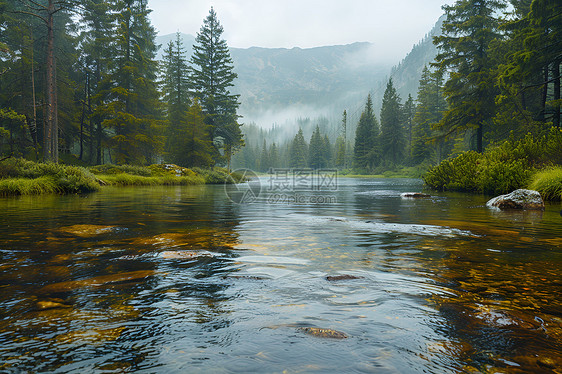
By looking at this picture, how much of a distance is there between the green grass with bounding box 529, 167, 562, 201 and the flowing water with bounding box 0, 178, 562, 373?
868 cm

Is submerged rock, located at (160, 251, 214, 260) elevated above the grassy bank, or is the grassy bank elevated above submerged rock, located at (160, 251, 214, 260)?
the grassy bank

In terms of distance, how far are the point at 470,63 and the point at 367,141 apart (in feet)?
176

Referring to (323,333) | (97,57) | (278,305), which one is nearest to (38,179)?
(278,305)

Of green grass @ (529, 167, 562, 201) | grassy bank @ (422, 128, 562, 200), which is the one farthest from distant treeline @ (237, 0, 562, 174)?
green grass @ (529, 167, 562, 201)

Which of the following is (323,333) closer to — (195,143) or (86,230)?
(86,230)

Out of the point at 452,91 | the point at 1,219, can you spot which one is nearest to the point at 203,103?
the point at 452,91

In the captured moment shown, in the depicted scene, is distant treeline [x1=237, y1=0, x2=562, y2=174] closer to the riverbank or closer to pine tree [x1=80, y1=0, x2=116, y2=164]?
the riverbank

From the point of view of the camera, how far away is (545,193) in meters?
12.2

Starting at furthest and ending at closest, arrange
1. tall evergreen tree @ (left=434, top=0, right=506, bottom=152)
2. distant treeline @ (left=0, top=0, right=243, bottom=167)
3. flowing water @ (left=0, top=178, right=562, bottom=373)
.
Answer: distant treeline @ (left=0, top=0, right=243, bottom=167) → tall evergreen tree @ (left=434, top=0, right=506, bottom=152) → flowing water @ (left=0, top=178, right=562, bottom=373)

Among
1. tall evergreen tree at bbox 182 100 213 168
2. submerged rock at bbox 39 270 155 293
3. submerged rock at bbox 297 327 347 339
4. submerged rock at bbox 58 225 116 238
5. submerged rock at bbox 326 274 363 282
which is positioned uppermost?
tall evergreen tree at bbox 182 100 213 168

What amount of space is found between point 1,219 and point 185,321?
7.38 m

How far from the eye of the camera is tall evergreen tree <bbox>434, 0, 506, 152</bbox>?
24.6 metres

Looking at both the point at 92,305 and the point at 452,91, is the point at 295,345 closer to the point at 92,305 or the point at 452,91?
the point at 92,305

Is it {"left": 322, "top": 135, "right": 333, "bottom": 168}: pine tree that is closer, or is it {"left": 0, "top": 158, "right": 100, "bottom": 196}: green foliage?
{"left": 0, "top": 158, "right": 100, "bottom": 196}: green foliage
